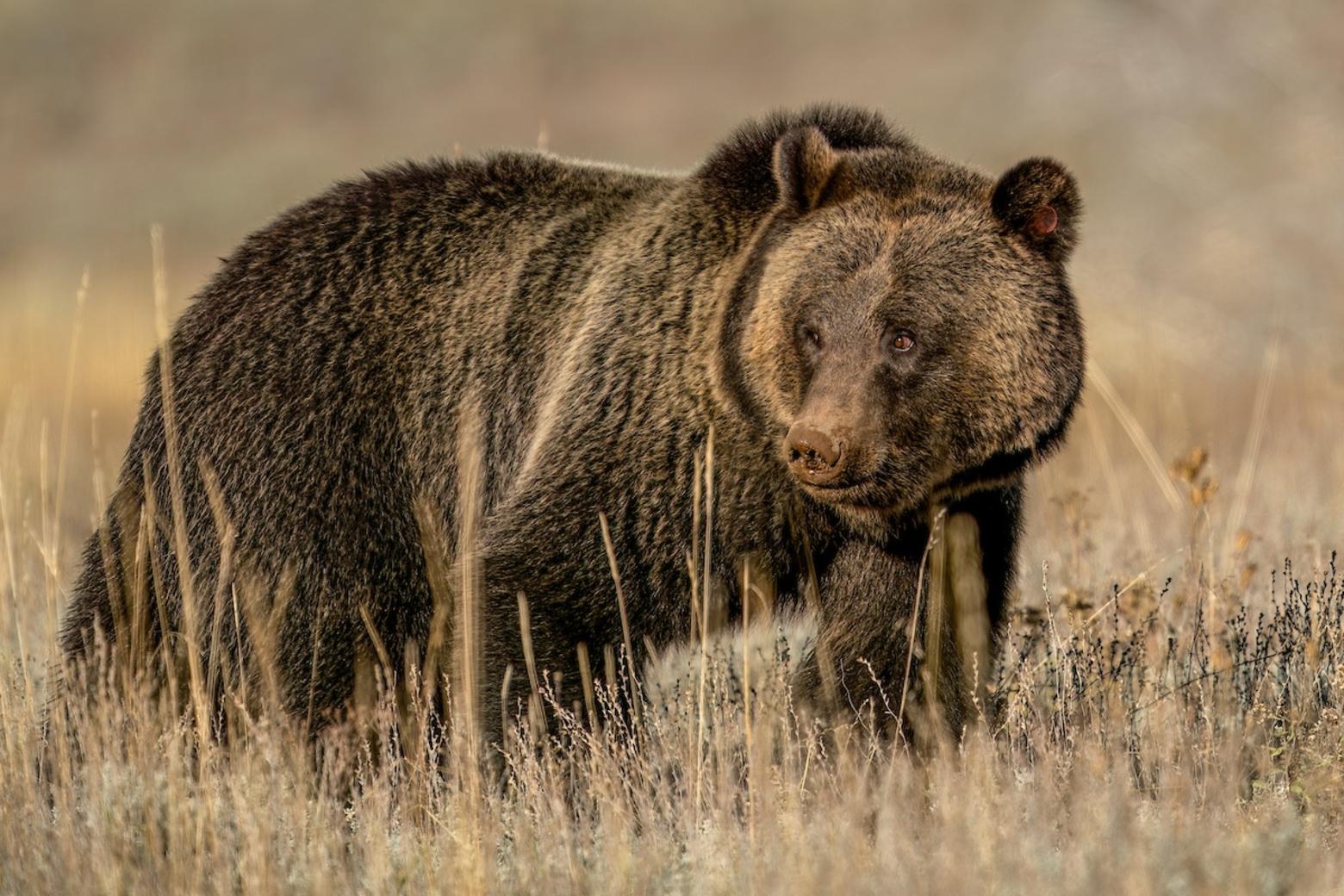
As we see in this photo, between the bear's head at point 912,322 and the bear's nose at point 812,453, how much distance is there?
0.05 metres

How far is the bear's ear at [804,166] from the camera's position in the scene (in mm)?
4520

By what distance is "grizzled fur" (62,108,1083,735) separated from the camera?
14.4 ft

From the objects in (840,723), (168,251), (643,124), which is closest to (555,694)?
(840,723)

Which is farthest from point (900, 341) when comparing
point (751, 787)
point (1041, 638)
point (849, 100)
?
point (849, 100)

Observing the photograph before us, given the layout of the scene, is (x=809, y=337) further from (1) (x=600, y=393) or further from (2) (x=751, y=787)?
(2) (x=751, y=787)

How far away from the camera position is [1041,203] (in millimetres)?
4449

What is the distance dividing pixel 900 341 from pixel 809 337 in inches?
9.8

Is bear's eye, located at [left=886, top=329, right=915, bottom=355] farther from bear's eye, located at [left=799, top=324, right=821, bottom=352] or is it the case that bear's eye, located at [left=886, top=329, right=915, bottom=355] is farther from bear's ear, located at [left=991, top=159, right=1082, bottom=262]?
bear's ear, located at [left=991, top=159, right=1082, bottom=262]

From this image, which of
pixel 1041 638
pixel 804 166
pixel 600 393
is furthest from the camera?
pixel 1041 638

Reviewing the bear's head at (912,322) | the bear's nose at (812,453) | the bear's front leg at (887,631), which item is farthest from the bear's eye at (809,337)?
the bear's front leg at (887,631)

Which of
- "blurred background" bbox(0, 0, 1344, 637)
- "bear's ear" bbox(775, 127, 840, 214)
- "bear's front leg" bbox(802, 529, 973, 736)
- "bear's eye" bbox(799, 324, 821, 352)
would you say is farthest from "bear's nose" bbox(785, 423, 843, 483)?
"blurred background" bbox(0, 0, 1344, 637)

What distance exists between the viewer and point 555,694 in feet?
14.6

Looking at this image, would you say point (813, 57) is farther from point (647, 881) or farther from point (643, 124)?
point (647, 881)

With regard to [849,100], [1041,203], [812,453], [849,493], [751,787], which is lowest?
[751,787]
